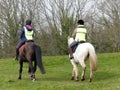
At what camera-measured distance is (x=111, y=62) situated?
72.7 ft

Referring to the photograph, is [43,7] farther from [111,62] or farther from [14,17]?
[111,62]

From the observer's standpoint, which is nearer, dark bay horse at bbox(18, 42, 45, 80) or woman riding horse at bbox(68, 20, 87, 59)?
dark bay horse at bbox(18, 42, 45, 80)

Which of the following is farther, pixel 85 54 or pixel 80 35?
pixel 80 35

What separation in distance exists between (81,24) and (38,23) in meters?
30.8

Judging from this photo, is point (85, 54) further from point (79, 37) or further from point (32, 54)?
point (32, 54)

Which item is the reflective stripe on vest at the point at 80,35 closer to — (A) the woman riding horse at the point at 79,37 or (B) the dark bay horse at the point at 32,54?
(A) the woman riding horse at the point at 79,37

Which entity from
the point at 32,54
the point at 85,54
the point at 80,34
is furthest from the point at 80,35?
the point at 32,54

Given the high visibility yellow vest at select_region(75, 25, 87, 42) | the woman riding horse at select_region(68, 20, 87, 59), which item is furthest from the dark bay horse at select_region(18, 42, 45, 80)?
the high visibility yellow vest at select_region(75, 25, 87, 42)

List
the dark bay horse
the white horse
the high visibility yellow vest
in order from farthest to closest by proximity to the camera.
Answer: the high visibility yellow vest
the dark bay horse
the white horse

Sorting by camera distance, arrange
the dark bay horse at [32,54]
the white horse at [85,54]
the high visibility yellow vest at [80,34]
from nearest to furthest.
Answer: the white horse at [85,54]
the dark bay horse at [32,54]
the high visibility yellow vest at [80,34]

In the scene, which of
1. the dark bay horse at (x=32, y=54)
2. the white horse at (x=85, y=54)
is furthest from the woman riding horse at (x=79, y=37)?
the dark bay horse at (x=32, y=54)

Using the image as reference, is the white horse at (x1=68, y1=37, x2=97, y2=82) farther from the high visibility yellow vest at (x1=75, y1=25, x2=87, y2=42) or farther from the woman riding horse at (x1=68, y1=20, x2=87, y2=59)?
the high visibility yellow vest at (x1=75, y1=25, x2=87, y2=42)

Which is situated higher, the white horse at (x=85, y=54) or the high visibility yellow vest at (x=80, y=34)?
the high visibility yellow vest at (x=80, y=34)

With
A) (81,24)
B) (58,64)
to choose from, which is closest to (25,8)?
(58,64)
